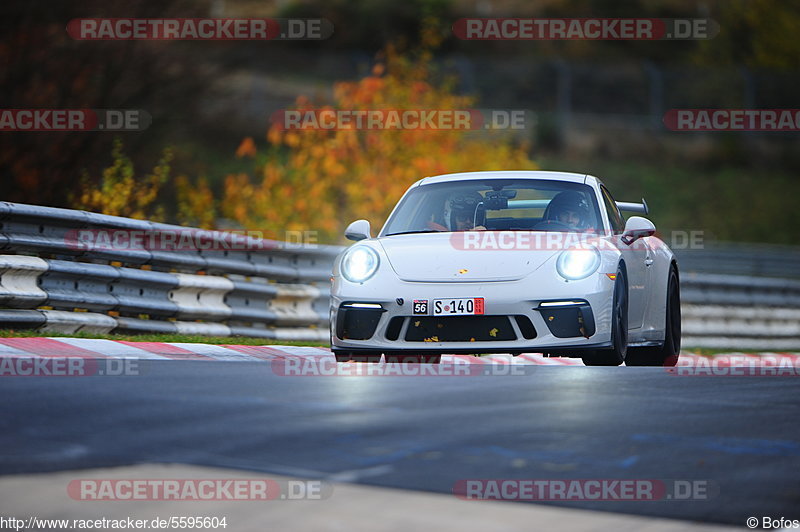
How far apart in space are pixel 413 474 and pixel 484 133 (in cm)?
3583

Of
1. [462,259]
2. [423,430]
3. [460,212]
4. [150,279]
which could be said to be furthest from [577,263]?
[150,279]

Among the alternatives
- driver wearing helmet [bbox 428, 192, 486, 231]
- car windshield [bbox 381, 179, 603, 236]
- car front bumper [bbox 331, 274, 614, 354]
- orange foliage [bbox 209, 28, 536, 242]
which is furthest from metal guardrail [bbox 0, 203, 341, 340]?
orange foliage [bbox 209, 28, 536, 242]

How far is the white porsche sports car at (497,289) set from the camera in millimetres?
9391

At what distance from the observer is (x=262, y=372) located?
853 cm

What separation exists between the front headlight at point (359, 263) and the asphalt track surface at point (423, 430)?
1.39 metres

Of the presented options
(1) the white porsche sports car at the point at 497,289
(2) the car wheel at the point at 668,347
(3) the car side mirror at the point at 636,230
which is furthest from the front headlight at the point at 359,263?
(2) the car wheel at the point at 668,347

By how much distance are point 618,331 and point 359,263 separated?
1.76 metres

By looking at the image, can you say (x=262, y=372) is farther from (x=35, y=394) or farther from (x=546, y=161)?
(x=546, y=161)

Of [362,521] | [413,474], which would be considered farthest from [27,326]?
[362,521]

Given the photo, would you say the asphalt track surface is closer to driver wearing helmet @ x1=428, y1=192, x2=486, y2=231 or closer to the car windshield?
the car windshield

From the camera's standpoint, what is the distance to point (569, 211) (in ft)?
35.1

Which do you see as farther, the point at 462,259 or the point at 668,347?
the point at 668,347

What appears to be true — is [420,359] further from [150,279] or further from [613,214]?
[150,279]

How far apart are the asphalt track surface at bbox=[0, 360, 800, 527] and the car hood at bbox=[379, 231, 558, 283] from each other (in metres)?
0.99
